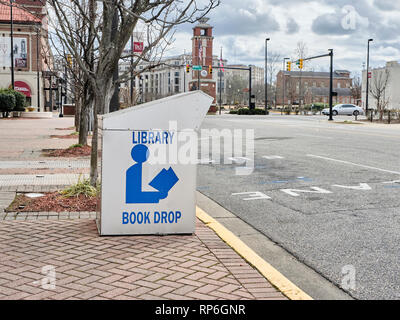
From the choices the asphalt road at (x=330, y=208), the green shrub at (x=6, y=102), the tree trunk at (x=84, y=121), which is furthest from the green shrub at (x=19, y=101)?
the asphalt road at (x=330, y=208)

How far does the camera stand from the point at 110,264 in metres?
4.64

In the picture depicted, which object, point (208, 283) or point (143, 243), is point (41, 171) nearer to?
point (143, 243)

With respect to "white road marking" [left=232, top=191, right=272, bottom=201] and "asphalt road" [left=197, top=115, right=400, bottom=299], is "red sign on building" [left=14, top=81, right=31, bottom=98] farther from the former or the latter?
"white road marking" [left=232, top=191, right=272, bottom=201]

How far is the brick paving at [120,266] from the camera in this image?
3949mm

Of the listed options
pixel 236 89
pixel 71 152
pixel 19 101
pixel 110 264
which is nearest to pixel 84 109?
pixel 71 152

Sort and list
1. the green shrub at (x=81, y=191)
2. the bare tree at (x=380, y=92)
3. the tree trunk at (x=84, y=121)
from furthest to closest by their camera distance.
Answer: the bare tree at (x=380, y=92), the tree trunk at (x=84, y=121), the green shrub at (x=81, y=191)

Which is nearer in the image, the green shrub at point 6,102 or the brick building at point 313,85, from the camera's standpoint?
the green shrub at point 6,102

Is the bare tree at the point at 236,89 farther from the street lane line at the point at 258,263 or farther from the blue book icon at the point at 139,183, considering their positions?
the blue book icon at the point at 139,183

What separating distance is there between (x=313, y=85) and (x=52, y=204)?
142 meters

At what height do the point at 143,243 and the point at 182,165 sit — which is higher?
the point at 182,165

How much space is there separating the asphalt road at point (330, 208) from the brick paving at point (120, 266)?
2.80 feet

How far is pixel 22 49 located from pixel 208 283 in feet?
210

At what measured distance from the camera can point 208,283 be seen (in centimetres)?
418
